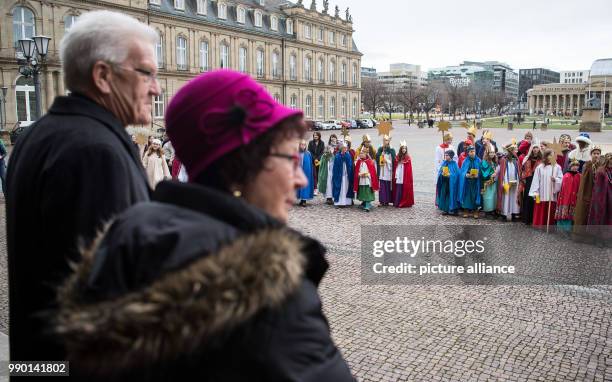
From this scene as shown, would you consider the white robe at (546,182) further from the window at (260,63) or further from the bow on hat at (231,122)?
the window at (260,63)

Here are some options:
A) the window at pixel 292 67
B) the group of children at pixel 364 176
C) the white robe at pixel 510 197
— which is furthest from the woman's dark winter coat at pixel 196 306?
the window at pixel 292 67

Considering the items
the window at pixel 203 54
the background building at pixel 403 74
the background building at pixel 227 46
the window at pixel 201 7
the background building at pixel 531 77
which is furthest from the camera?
the background building at pixel 531 77

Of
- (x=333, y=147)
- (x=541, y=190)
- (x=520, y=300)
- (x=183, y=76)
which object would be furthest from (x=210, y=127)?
(x=183, y=76)

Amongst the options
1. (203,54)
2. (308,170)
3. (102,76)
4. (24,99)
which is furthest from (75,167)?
(203,54)

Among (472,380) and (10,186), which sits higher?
(10,186)

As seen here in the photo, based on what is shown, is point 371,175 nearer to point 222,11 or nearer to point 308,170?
Result: point 308,170

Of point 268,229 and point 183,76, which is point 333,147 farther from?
point 183,76

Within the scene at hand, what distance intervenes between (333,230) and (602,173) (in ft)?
17.0

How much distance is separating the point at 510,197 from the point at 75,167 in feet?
37.0

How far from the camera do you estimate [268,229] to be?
47.1 inches

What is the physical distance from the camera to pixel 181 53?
48.3 meters

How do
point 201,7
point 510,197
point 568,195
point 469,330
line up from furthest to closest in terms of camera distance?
point 201,7
point 510,197
point 568,195
point 469,330

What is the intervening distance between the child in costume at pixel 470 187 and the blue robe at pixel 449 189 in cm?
15

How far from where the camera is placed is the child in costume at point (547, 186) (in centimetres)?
Result: 1041
